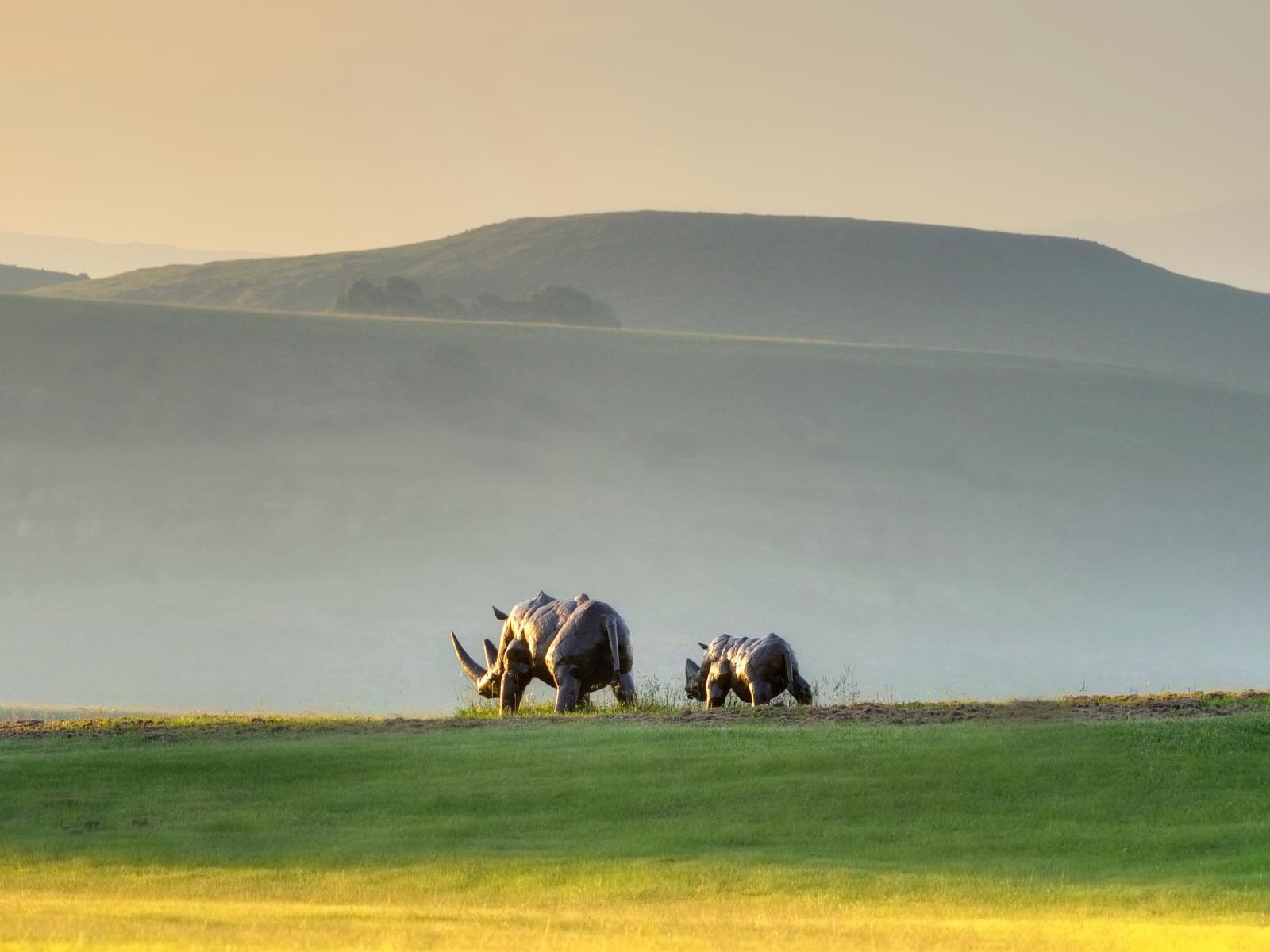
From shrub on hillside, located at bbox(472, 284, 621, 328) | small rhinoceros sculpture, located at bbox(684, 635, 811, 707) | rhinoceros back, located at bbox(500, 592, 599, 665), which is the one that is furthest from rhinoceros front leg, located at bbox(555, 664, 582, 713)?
shrub on hillside, located at bbox(472, 284, 621, 328)

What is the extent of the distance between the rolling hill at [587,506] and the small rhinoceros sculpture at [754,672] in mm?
45974

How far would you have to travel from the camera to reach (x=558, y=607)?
31.8 m

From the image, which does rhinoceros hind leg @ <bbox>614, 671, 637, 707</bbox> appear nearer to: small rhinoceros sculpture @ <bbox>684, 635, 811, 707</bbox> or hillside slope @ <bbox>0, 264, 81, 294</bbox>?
small rhinoceros sculpture @ <bbox>684, 635, 811, 707</bbox>

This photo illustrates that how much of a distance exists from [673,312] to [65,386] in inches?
2265

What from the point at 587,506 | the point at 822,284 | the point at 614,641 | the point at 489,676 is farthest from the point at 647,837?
the point at 822,284

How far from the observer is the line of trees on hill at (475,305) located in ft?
456

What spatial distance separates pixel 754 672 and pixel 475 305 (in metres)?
113

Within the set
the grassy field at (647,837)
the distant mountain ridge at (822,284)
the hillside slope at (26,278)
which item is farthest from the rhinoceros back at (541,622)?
the hillside slope at (26,278)

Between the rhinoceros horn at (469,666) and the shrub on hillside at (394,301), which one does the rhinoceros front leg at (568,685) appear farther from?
the shrub on hillside at (394,301)

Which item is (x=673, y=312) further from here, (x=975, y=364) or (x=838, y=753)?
(x=838, y=753)

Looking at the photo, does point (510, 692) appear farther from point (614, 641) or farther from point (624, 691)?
point (614, 641)

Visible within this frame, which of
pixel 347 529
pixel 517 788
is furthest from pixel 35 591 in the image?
pixel 517 788

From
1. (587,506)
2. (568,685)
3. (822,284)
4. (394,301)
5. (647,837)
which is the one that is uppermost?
(822,284)

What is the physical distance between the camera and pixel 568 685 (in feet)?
101
